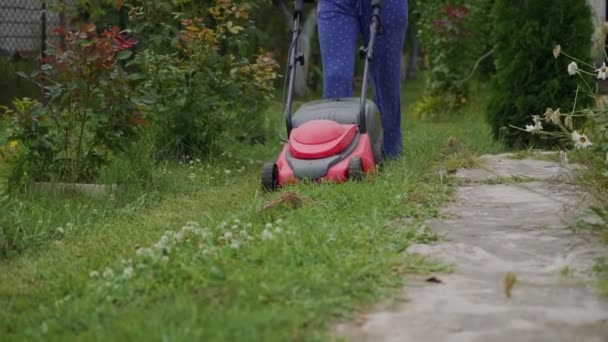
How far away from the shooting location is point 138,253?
3346mm

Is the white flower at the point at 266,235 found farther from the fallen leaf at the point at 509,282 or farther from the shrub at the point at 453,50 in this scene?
the shrub at the point at 453,50

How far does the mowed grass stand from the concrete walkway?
0.33 ft

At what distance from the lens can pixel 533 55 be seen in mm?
7160

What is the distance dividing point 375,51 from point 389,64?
0.12 metres

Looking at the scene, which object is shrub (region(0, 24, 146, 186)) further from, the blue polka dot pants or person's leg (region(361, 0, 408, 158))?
person's leg (region(361, 0, 408, 158))

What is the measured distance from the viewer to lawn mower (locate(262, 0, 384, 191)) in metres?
5.02

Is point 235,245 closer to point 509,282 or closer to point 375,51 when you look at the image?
point 509,282

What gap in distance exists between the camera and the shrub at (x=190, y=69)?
6562mm

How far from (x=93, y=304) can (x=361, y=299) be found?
29.8 inches

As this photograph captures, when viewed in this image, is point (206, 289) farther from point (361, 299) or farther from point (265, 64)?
point (265, 64)

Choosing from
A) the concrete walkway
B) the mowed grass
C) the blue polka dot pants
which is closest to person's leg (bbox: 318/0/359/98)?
the blue polka dot pants

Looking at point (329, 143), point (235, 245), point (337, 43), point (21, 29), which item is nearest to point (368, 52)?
point (337, 43)

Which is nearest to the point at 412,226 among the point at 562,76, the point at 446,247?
the point at 446,247

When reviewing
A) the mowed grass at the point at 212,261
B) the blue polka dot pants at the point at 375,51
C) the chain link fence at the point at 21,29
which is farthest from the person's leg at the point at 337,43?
the chain link fence at the point at 21,29
